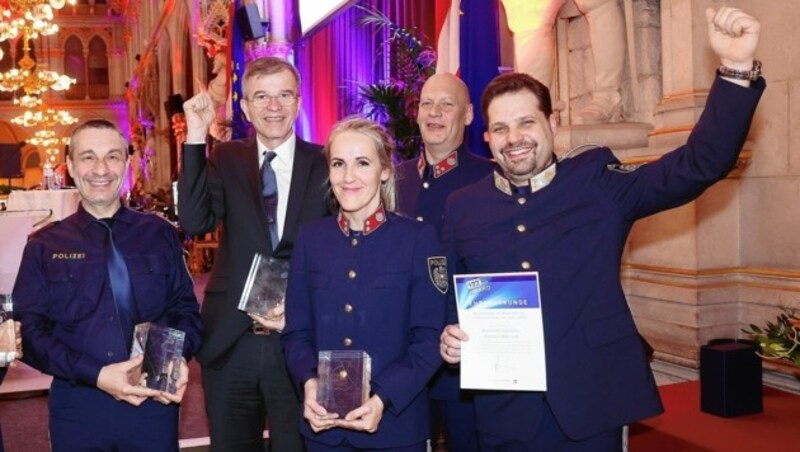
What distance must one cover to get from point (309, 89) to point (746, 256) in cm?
702

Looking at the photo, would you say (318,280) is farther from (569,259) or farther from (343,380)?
(569,259)

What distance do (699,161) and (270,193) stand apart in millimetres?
1315

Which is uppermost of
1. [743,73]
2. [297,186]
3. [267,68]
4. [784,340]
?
[267,68]

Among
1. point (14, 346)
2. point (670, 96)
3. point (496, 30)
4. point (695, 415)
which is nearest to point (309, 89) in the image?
point (496, 30)

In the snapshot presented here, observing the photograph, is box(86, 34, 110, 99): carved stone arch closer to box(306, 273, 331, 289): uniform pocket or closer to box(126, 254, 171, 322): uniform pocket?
box(126, 254, 171, 322): uniform pocket

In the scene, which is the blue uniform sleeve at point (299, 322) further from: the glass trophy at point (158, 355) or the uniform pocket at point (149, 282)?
the uniform pocket at point (149, 282)

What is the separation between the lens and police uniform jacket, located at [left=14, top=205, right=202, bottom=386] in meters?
2.18

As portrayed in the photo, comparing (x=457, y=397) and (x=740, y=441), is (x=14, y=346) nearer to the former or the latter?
(x=457, y=397)

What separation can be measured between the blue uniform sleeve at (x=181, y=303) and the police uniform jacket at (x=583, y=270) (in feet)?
2.90

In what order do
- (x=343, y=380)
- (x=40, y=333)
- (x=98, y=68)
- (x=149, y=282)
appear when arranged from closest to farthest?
(x=343, y=380) → (x=40, y=333) → (x=149, y=282) → (x=98, y=68)

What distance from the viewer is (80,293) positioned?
2248 mm

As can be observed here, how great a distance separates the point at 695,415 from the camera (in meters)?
3.23

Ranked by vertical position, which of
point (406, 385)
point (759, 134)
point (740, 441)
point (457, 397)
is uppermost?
point (759, 134)

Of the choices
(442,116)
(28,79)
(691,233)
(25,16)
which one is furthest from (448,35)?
(28,79)
